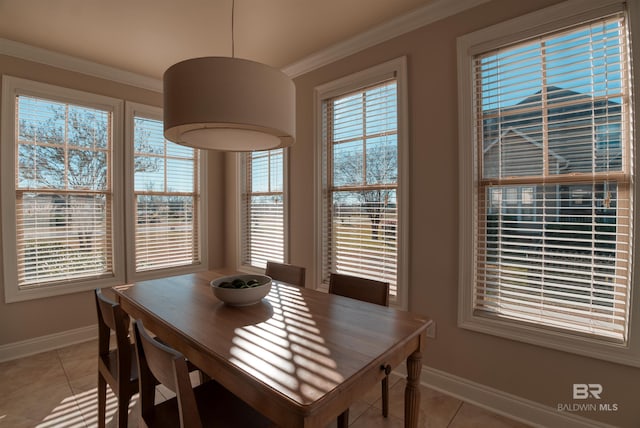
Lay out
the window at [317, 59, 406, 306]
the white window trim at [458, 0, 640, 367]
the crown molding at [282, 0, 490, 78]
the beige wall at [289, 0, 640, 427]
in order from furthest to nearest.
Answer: the window at [317, 59, 406, 306] → the crown molding at [282, 0, 490, 78] → the beige wall at [289, 0, 640, 427] → the white window trim at [458, 0, 640, 367]

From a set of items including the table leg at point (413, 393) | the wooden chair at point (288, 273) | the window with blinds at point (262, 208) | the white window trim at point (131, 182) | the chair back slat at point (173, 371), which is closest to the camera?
the chair back slat at point (173, 371)

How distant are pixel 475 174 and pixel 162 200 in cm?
342

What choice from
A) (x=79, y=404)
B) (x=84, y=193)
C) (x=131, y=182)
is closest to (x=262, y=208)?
(x=131, y=182)

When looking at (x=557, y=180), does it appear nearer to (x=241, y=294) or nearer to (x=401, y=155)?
(x=401, y=155)

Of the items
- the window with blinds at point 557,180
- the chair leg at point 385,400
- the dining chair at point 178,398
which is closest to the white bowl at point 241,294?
the dining chair at point 178,398

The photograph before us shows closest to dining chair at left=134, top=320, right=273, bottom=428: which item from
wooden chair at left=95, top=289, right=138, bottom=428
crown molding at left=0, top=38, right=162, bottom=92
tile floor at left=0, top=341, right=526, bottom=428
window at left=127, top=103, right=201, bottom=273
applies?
wooden chair at left=95, top=289, right=138, bottom=428

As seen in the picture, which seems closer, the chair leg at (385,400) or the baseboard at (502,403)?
the baseboard at (502,403)

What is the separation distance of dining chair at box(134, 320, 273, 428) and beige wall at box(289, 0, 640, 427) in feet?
5.11

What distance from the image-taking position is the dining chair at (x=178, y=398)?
975mm

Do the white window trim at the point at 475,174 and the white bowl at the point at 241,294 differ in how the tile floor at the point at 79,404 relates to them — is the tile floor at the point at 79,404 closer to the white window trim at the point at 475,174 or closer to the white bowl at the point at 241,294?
the white window trim at the point at 475,174

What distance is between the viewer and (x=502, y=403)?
2.02 metres

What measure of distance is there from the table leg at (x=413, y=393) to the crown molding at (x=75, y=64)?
385 cm

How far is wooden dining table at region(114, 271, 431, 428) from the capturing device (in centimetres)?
97

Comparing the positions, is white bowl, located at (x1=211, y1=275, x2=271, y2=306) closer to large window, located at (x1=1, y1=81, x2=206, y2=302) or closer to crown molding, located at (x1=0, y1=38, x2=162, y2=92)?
large window, located at (x1=1, y1=81, x2=206, y2=302)
